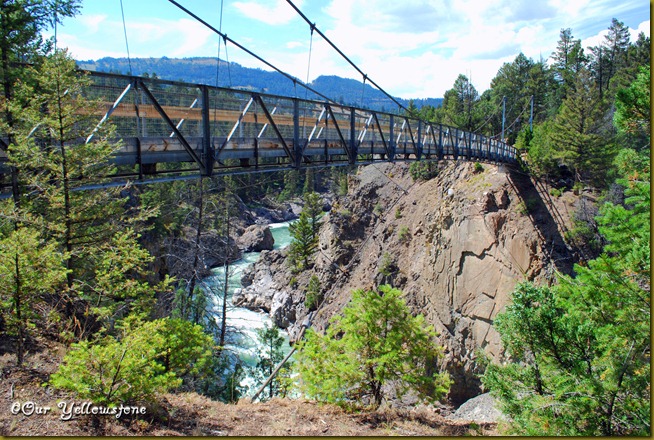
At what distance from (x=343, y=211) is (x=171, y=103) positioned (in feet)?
94.5

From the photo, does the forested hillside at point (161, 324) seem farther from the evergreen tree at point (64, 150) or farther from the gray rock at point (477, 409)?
the gray rock at point (477, 409)

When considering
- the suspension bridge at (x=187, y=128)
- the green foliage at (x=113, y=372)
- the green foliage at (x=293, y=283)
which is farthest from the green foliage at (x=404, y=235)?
the green foliage at (x=113, y=372)

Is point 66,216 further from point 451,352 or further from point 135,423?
point 451,352

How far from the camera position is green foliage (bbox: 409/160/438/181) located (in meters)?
33.9

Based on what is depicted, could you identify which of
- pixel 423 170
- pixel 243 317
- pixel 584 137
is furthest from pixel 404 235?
pixel 243 317

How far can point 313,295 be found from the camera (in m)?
29.7

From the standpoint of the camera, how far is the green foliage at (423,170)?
111ft

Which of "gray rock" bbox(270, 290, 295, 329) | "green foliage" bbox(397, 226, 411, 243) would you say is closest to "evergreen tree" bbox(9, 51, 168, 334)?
"gray rock" bbox(270, 290, 295, 329)

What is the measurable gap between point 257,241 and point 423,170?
18635 millimetres

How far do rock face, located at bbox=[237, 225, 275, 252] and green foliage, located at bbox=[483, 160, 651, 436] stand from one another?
36.5 metres

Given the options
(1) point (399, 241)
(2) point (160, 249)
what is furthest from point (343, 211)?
(2) point (160, 249)

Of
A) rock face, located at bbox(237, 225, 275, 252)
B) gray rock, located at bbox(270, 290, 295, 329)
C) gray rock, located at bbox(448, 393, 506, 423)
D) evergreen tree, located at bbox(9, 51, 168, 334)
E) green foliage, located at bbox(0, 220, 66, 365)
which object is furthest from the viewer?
rock face, located at bbox(237, 225, 275, 252)

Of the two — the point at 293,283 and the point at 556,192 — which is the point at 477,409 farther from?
the point at 293,283

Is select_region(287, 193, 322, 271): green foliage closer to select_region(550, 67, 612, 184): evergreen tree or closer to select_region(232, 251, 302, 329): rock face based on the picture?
select_region(232, 251, 302, 329): rock face
